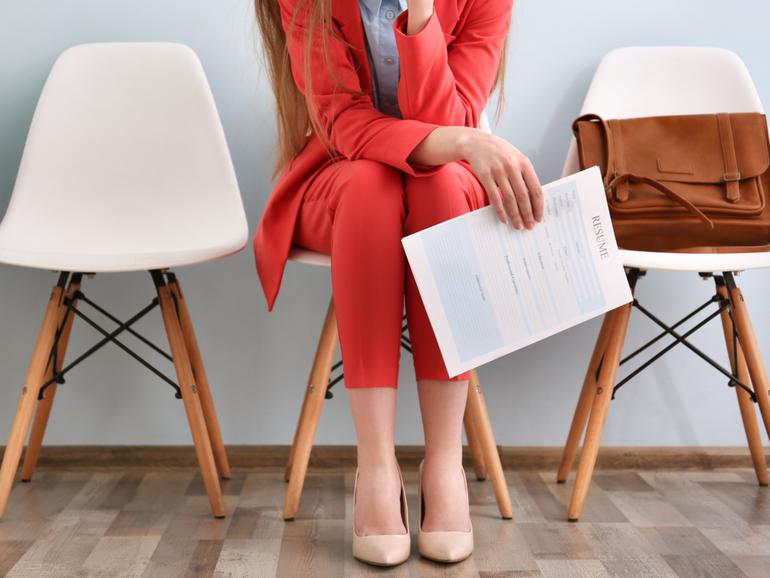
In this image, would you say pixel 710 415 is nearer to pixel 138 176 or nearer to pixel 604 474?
pixel 604 474

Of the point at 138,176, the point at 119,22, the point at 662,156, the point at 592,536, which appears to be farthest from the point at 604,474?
the point at 119,22

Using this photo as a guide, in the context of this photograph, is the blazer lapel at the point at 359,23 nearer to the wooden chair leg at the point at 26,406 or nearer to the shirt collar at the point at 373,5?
the shirt collar at the point at 373,5

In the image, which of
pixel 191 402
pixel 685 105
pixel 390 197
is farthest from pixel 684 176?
pixel 191 402

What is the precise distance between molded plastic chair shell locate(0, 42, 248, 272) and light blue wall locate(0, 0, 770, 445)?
0.10 metres

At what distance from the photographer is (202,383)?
5.28ft

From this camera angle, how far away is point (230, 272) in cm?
176

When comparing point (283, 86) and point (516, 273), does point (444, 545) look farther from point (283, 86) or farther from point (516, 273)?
point (283, 86)

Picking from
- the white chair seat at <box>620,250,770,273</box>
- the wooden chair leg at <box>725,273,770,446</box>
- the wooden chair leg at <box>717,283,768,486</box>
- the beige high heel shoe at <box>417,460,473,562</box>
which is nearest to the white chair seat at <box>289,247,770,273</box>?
the white chair seat at <box>620,250,770,273</box>

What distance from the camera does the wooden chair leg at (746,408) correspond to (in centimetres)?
159

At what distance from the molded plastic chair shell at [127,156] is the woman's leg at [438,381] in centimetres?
45

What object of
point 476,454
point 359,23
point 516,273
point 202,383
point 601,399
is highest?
point 359,23

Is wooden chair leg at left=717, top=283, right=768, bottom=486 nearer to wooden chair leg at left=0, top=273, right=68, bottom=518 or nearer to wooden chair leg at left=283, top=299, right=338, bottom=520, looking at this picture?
wooden chair leg at left=283, top=299, right=338, bottom=520

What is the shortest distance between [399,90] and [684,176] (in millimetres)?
519

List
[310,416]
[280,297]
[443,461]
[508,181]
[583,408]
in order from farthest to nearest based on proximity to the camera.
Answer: [280,297], [583,408], [310,416], [443,461], [508,181]
